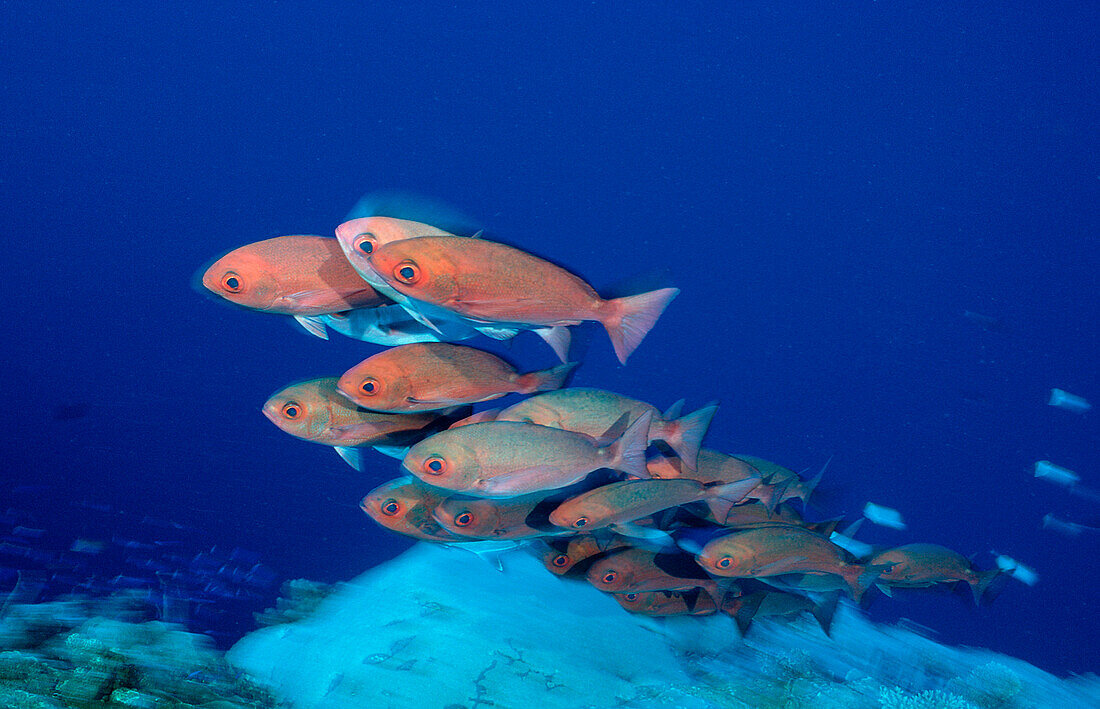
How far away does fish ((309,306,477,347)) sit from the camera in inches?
74.6

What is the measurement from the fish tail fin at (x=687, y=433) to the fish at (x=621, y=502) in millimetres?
98

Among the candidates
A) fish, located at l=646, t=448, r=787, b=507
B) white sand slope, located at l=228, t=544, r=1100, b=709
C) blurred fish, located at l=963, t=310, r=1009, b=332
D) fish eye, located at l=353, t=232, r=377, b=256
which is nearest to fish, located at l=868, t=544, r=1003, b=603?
white sand slope, located at l=228, t=544, r=1100, b=709

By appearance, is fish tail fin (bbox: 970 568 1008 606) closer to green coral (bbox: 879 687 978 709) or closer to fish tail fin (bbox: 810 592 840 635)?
green coral (bbox: 879 687 978 709)

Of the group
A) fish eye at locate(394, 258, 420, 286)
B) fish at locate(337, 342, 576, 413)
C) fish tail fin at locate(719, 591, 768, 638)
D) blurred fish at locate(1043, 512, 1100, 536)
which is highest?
blurred fish at locate(1043, 512, 1100, 536)

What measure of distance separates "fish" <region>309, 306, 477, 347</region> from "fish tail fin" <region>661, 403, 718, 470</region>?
30.4 inches

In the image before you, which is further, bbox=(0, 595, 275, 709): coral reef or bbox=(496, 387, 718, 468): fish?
bbox=(496, 387, 718, 468): fish

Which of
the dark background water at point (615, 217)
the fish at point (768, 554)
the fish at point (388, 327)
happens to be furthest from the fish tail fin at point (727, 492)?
the dark background water at point (615, 217)

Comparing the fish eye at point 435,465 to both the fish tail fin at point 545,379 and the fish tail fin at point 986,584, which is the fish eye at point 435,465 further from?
the fish tail fin at point 986,584

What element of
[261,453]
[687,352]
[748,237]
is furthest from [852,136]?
[261,453]

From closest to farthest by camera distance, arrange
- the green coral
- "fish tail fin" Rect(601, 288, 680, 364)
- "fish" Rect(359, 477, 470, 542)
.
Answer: "fish tail fin" Rect(601, 288, 680, 364)
"fish" Rect(359, 477, 470, 542)
the green coral

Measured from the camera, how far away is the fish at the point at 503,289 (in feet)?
4.92

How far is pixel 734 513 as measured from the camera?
2484 millimetres

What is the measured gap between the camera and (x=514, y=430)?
1751 mm

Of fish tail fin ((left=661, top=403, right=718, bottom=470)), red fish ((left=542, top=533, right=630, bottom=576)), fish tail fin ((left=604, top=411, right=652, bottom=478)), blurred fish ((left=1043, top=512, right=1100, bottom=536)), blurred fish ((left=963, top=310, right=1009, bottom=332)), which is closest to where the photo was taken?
fish tail fin ((left=604, top=411, right=652, bottom=478))
